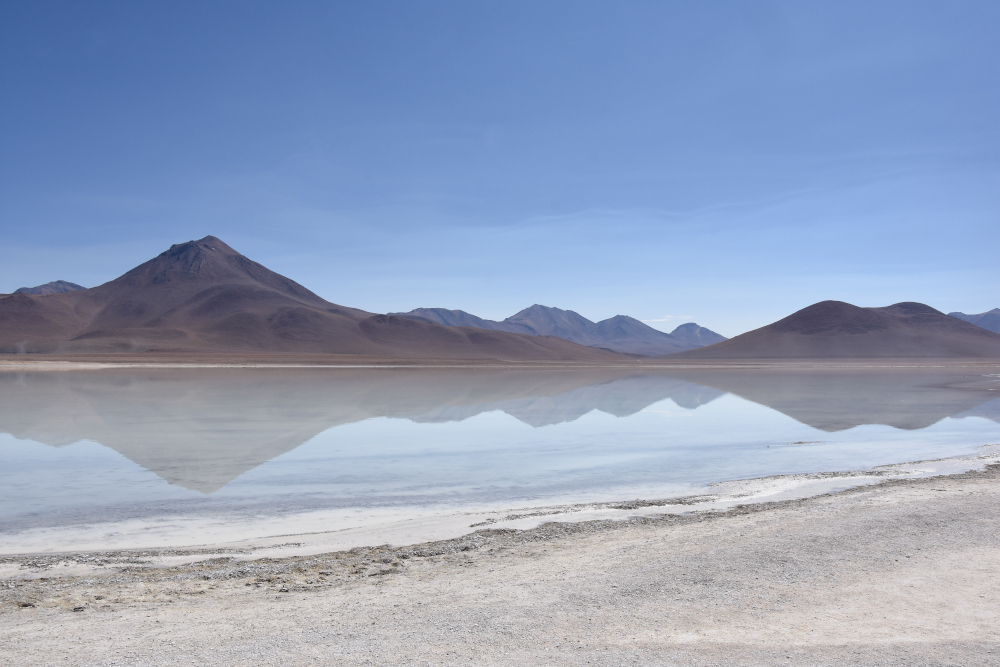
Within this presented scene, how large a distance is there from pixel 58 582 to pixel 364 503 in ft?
11.2

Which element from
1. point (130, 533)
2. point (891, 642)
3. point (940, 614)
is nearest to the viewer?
point (891, 642)

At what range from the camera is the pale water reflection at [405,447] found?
27.0 feet

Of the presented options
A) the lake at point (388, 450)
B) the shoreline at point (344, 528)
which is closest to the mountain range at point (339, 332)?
the lake at point (388, 450)

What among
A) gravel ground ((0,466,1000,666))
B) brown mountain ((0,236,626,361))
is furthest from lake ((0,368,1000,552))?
brown mountain ((0,236,626,361))

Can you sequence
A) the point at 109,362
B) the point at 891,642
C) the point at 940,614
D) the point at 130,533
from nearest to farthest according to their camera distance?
the point at 891,642
the point at 940,614
the point at 130,533
the point at 109,362

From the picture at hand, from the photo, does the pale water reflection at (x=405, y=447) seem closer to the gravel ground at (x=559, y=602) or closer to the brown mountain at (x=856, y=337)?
the gravel ground at (x=559, y=602)

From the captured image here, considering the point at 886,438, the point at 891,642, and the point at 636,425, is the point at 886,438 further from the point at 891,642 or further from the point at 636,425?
the point at 891,642

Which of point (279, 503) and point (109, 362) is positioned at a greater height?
point (109, 362)

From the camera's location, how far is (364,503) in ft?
25.9

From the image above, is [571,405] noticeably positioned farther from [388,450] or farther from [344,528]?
[344,528]

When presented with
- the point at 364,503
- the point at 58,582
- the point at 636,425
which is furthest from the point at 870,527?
the point at 636,425

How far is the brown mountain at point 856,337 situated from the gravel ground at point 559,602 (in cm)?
10242

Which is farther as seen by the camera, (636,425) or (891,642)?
(636,425)

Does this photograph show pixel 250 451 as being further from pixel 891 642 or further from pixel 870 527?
pixel 891 642
